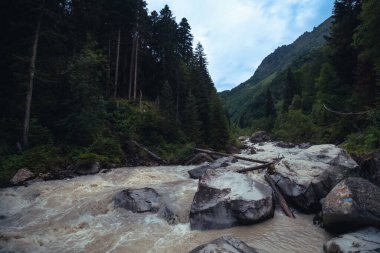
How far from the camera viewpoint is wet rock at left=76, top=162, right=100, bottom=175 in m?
18.9

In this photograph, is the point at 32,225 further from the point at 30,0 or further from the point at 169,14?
the point at 169,14

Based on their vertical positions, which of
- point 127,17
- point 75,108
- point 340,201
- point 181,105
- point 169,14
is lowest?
point 340,201

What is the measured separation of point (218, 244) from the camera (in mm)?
7520

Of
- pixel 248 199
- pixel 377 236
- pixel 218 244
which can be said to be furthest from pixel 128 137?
pixel 377 236

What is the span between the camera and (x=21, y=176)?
651 inches

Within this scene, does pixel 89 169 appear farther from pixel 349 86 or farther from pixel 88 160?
pixel 349 86

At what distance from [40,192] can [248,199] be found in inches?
446

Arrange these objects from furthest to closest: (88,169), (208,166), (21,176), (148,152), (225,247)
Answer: (148,152) < (208,166) < (88,169) < (21,176) < (225,247)

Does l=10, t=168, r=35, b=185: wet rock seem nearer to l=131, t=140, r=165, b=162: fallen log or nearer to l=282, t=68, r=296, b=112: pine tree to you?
l=131, t=140, r=165, b=162: fallen log

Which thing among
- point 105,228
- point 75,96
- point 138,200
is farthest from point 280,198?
point 75,96

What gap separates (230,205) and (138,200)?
4.47 m

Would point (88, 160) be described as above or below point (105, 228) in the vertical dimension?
above

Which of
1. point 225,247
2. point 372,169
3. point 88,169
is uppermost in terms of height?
point 372,169

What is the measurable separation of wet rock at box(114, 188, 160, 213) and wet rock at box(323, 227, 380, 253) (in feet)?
23.6
